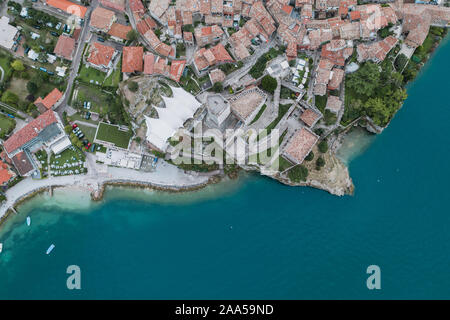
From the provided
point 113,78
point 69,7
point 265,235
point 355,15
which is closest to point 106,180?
point 113,78

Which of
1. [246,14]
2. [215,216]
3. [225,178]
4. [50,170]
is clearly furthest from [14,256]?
[246,14]

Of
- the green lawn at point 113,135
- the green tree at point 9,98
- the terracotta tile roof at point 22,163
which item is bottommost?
the terracotta tile roof at point 22,163

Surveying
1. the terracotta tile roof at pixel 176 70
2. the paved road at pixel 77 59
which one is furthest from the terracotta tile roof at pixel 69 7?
the terracotta tile roof at pixel 176 70

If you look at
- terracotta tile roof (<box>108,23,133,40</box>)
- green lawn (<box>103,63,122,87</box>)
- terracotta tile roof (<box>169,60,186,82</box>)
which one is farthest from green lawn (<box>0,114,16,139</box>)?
terracotta tile roof (<box>169,60,186,82</box>)

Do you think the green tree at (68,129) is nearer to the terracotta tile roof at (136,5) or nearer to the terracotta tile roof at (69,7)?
the terracotta tile roof at (69,7)

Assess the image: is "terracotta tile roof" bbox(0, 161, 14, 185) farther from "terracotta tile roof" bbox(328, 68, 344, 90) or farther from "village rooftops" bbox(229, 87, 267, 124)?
"terracotta tile roof" bbox(328, 68, 344, 90)
